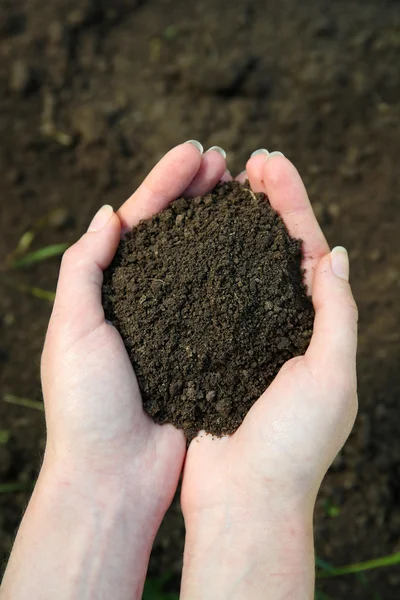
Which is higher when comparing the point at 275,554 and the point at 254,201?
the point at 254,201

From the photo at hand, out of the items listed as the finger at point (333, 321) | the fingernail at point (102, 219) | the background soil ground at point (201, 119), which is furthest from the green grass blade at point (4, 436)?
the finger at point (333, 321)

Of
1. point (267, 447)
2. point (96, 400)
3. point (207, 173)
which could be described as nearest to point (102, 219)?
point (207, 173)

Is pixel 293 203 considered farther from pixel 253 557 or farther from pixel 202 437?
Result: pixel 253 557

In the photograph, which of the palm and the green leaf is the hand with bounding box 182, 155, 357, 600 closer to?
the palm

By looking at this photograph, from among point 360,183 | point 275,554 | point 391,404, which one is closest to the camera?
point 275,554

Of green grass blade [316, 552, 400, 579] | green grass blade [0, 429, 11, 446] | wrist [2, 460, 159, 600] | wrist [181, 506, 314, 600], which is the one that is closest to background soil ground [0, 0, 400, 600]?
green grass blade [0, 429, 11, 446]

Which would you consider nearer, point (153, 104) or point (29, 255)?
point (29, 255)

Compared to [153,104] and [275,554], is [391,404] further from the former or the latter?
[153,104]

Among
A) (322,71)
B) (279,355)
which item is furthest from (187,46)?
(279,355)
